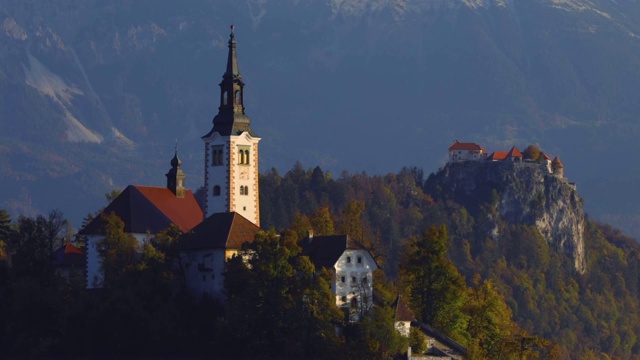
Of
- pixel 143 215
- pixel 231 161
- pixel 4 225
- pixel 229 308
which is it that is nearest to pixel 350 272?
pixel 229 308

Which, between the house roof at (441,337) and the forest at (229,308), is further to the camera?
the house roof at (441,337)

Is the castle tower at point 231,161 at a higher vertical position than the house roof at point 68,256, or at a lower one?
higher

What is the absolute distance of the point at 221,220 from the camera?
126938mm

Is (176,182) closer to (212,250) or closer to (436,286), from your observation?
(212,250)

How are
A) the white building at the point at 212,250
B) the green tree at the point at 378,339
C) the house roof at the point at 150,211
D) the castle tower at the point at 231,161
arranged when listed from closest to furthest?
1. the green tree at the point at 378,339
2. the white building at the point at 212,250
3. the house roof at the point at 150,211
4. the castle tower at the point at 231,161

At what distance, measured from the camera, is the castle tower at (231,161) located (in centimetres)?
13125

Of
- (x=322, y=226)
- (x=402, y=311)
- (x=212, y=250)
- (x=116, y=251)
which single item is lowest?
(x=402, y=311)

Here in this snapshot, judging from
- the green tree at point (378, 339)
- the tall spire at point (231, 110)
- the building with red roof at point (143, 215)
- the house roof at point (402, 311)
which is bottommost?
the green tree at point (378, 339)

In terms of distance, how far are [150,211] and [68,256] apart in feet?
32.1

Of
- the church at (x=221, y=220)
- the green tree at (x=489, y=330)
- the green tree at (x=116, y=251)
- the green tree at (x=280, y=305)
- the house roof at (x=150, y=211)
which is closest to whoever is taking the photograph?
the green tree at (x=280, y=305)

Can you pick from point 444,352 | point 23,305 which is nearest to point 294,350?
point 444,352

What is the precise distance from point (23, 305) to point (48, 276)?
3693 mm

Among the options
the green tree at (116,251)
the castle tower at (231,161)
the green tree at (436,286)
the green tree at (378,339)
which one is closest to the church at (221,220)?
the castle tower at (231,161)

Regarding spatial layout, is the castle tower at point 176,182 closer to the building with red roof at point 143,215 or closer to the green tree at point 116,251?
the building with red roof at point 143,215
